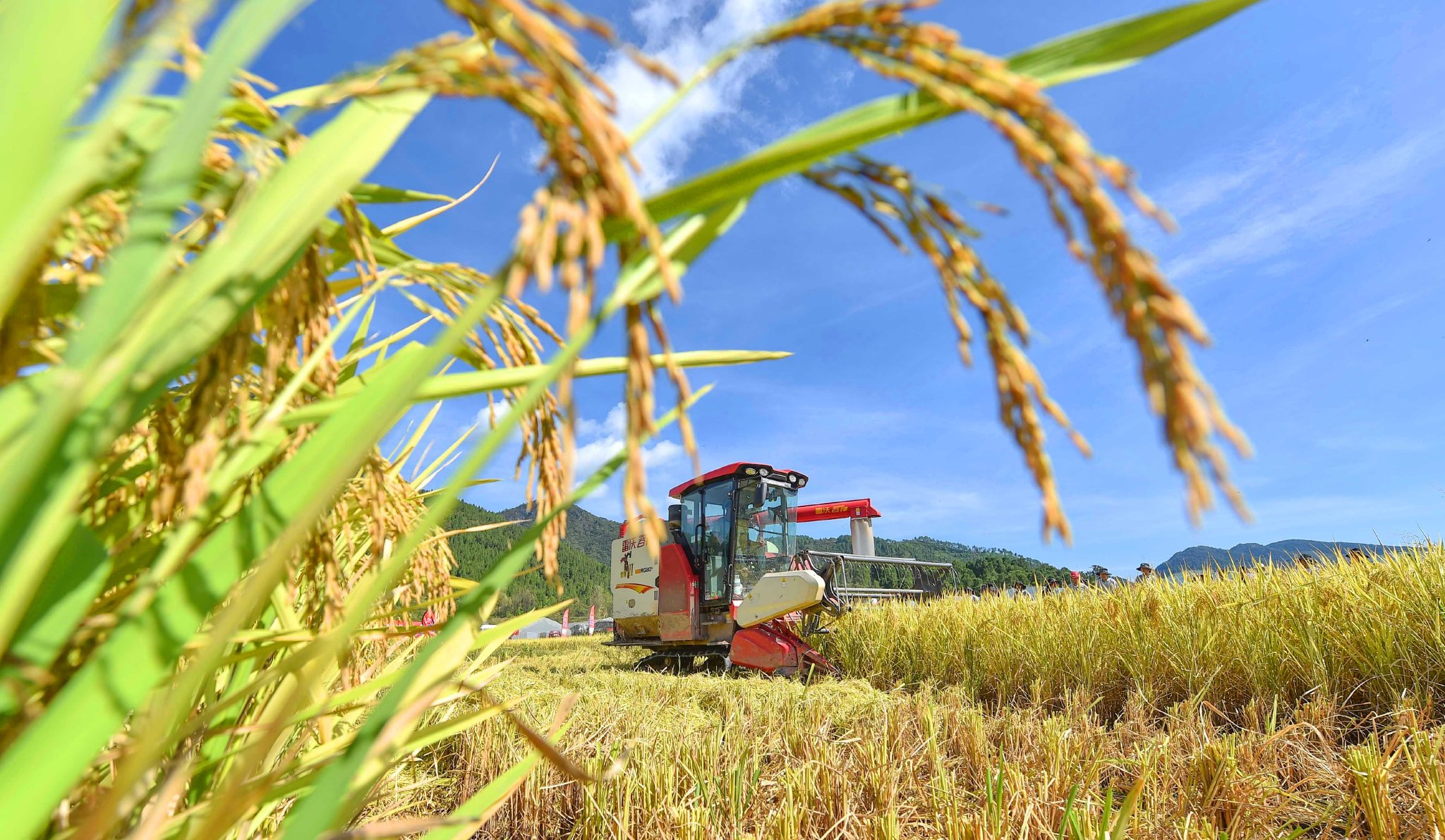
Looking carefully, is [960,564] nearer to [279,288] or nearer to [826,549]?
[826,549]

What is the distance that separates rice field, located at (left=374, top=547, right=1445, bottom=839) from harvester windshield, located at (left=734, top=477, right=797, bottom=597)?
3.20 m

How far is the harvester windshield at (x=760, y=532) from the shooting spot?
34.2 feet

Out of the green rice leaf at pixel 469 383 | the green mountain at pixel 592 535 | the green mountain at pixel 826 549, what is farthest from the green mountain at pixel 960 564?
the green mountain at pixel 592 535

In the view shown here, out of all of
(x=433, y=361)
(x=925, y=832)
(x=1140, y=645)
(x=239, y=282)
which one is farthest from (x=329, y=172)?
(x=1140, y=645)

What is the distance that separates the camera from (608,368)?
2.43 ft

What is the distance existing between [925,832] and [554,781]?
4.35ft

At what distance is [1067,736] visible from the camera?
349cm

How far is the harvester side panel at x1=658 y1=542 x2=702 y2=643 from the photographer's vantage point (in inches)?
420

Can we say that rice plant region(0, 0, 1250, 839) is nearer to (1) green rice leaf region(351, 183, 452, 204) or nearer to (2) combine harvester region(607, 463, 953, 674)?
(1) green rice leaf region(351, 183, 452, 204)

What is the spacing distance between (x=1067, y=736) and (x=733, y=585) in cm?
705

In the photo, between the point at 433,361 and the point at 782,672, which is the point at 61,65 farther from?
the point at 782,672

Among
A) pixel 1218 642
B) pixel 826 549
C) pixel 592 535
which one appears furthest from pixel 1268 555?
pixel 592 535

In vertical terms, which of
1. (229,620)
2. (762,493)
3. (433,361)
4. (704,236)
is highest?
(762,493)

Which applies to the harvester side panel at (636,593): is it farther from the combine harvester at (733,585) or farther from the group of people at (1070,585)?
the group of people at (1070,585)
